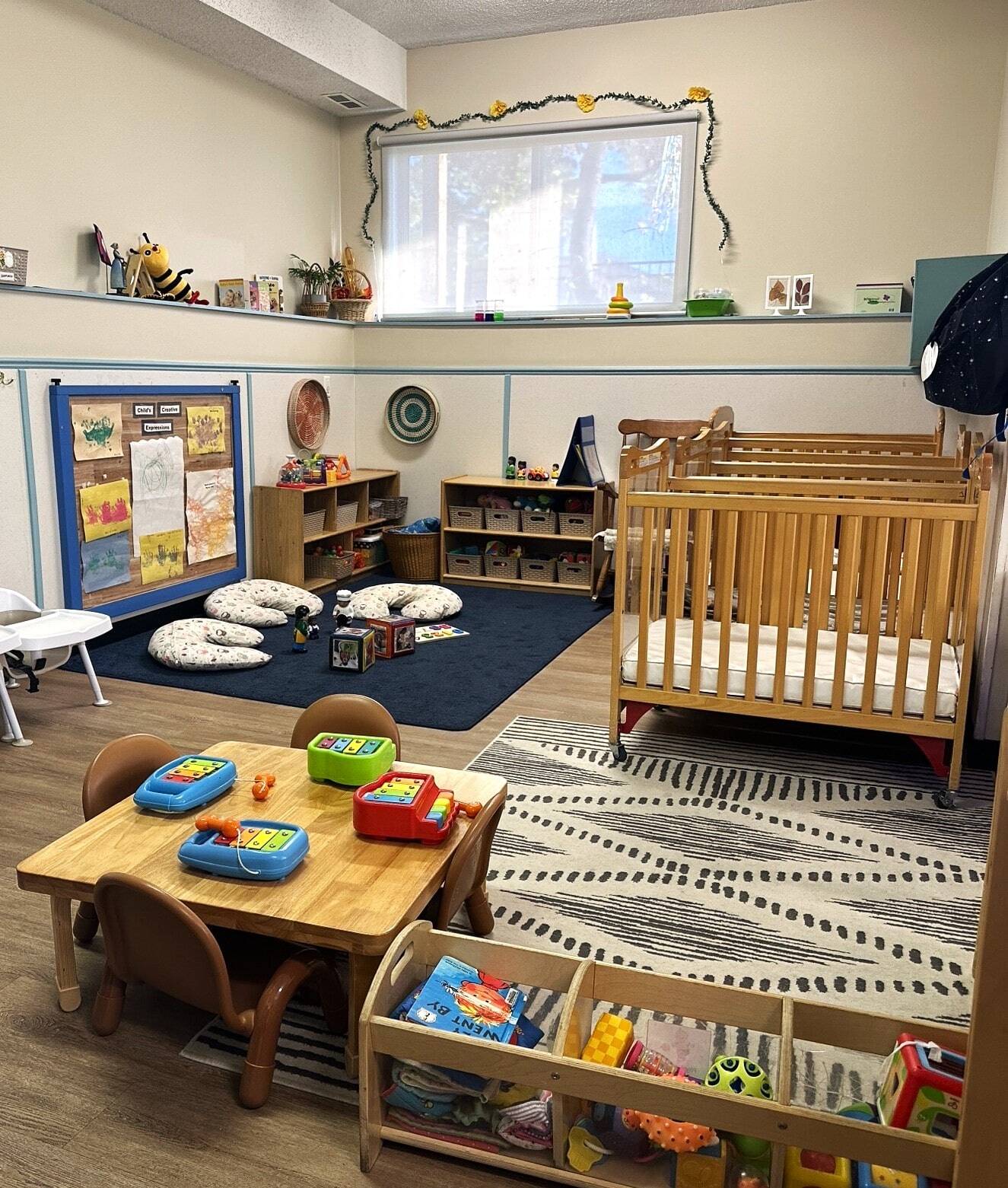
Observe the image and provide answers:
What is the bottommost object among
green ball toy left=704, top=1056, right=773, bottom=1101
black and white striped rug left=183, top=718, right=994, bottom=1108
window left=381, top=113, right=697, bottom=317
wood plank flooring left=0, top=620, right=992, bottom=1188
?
wood plank flooring left=0, top=620, right=992, bottom=1188

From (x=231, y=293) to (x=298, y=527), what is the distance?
4.37 ft

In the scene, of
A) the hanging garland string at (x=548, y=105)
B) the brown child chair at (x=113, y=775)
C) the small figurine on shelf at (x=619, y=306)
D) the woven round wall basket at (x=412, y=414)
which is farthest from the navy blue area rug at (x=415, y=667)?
the hanging garland string at (x=548, y=105)

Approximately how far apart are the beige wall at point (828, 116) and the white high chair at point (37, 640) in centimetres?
412

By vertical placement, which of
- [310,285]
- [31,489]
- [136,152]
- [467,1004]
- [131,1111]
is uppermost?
[136,152]

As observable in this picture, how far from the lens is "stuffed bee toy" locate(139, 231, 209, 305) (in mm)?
4844

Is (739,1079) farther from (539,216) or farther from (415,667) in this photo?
(539,216)

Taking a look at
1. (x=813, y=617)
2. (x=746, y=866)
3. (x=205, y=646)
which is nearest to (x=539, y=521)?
(x=205, y=646)

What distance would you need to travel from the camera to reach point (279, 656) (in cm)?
453

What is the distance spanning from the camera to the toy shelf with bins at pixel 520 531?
5922 mm

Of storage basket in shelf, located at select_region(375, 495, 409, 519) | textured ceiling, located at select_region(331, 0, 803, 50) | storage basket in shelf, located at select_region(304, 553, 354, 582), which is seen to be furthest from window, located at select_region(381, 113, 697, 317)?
storage basket in shelf, located at select_region(304, 553, 354, 582)

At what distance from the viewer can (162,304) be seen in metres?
4.89

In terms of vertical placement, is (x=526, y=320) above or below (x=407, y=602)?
Answer: above

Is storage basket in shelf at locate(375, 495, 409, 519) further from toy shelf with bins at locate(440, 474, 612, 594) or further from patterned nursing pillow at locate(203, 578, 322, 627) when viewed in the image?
patterned nursing pillow at locate(203, 578, 322, 627)

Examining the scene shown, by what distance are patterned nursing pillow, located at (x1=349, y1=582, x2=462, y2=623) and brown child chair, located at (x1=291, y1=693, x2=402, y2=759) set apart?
2.37 m
